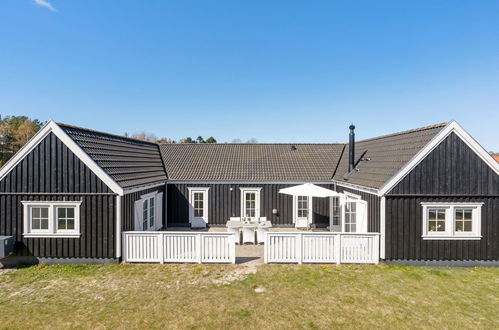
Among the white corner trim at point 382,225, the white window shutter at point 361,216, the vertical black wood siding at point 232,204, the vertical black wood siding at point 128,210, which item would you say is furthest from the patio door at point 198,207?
the white corner trim at point 382,225

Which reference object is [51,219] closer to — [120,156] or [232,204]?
[120,156]

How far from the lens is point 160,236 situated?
30.7ft

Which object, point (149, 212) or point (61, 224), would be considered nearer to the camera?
point (61, 224)

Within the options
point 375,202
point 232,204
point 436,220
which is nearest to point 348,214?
point 375,202

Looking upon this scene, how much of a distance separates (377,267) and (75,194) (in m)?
11.5

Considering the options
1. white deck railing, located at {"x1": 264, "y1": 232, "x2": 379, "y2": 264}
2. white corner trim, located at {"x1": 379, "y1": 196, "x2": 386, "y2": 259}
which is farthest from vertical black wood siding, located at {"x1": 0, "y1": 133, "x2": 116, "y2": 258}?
white corner trim, located at {"x1": 379, "y1": 196, "x2": 386, "y2": 259}

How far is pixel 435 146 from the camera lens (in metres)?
9.28

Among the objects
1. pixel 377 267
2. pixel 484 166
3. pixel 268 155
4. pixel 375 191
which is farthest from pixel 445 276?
pixel 268 155

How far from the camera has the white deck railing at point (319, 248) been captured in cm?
930

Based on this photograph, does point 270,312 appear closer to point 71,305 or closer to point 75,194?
point 71,305

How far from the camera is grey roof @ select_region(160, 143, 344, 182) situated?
15188 millimetres

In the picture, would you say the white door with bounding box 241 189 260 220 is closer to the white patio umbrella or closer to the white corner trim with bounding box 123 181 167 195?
the white patio umbrella

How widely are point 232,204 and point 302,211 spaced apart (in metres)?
4.23

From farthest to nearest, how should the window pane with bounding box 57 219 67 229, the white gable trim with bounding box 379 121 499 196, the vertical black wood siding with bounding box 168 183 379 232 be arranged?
the vertical black wood siding with bounding box 168 183 379 232, the window pane with bounding box 57 219 67 229, the white gable trim with bounding box 379 121 499 196
